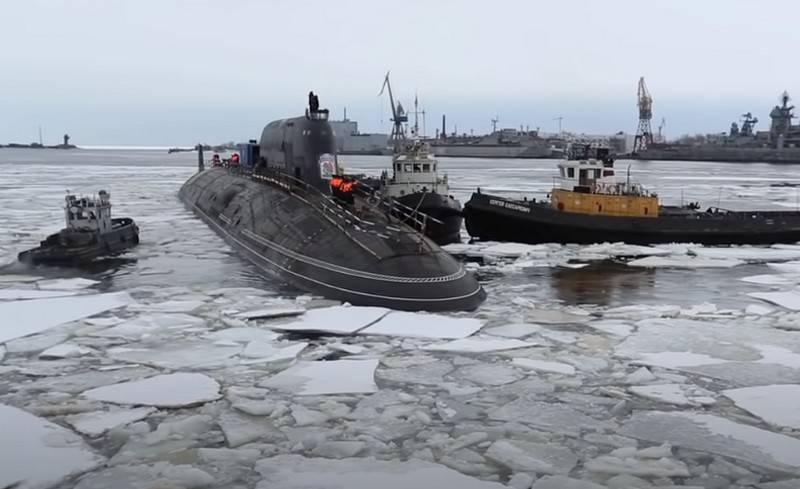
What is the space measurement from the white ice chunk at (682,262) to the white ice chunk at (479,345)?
10340 mm

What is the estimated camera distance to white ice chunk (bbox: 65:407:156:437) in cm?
801

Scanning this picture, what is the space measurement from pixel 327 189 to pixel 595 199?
390 inches

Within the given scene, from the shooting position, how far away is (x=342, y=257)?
617 inches

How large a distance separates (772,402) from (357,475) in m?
5.50

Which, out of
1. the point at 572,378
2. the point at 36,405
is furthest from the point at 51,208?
the point at 572,378

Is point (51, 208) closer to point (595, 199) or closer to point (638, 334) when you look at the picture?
point (595, 199)

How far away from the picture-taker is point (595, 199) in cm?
2625

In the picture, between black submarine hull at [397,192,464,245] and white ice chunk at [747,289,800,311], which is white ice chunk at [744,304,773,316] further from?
black submarine hull at [397,192,464,245]

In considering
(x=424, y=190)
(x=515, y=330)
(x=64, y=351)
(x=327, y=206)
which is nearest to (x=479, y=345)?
(x=515, y=330)

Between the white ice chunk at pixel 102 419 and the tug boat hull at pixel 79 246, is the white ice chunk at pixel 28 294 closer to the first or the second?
the tug boat hull at pixel 79 246

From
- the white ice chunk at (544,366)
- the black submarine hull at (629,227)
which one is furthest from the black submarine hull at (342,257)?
the black submarine hull at (629,227)

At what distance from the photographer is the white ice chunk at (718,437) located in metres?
7.37

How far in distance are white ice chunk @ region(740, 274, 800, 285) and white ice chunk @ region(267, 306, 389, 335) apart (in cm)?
1031

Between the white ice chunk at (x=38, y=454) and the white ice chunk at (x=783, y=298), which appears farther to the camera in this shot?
the white ice chunk at (x=783, y=298)
